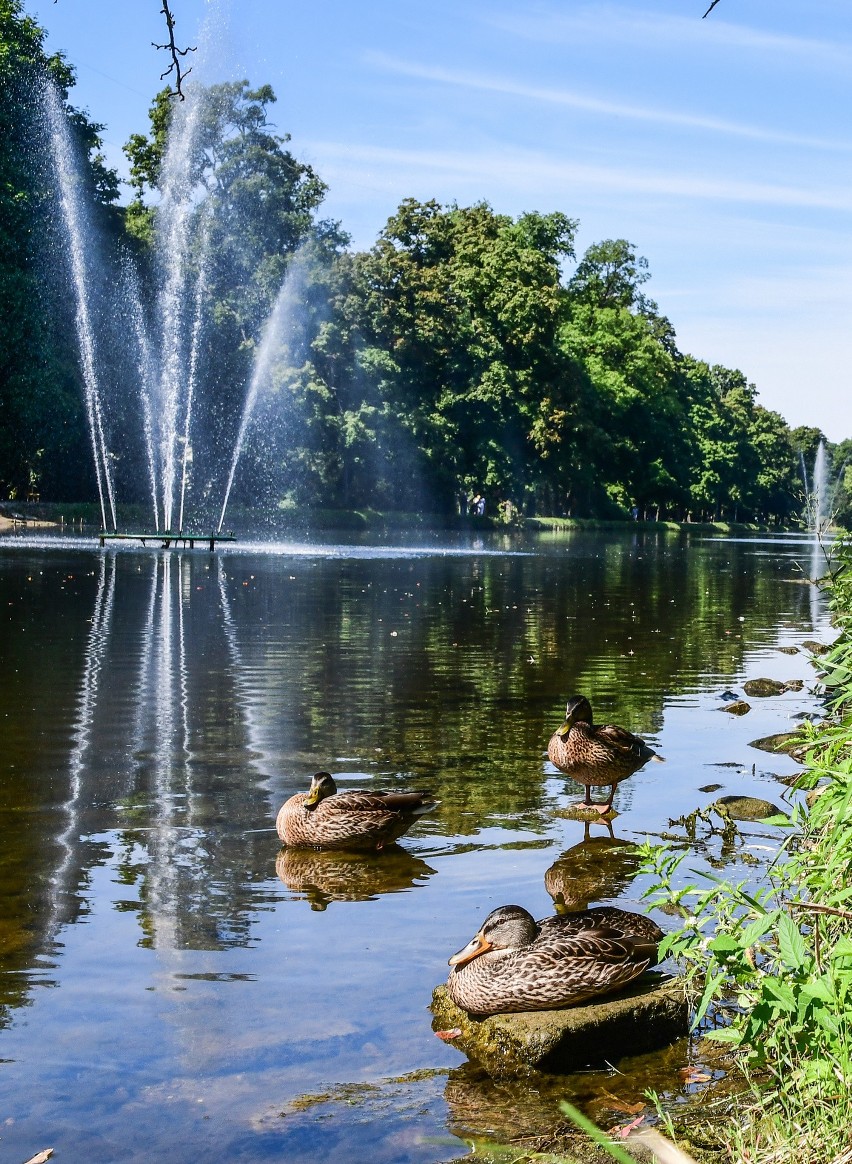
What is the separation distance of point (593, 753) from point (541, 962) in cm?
418

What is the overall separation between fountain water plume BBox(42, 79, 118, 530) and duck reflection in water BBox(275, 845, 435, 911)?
4971cm

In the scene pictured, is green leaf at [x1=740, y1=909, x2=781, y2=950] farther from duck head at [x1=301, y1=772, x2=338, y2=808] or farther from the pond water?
duck head at [x1=301, y1=772, x2=338, y2=808]

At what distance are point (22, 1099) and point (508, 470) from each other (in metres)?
80.9

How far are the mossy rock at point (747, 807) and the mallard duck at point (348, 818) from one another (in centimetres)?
222

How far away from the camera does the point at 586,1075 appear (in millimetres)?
5719

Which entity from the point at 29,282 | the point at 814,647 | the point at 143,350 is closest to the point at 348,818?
the point at 814,647

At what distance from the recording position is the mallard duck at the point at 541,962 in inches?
241

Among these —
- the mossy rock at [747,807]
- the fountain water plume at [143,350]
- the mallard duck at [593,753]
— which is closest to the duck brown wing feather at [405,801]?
the mallard duck at [593,753]

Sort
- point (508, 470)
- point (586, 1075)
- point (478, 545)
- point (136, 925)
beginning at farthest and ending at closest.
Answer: point (508, 470), point (478, 545), point (136, 925), point (586, 1075)

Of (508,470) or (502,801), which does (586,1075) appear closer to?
(502,801)

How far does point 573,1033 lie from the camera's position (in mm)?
5758

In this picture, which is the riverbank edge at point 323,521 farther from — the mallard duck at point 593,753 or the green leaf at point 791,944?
the green leaf at point 791,944

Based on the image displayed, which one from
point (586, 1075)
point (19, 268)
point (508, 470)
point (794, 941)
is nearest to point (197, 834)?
point (586, 1075)

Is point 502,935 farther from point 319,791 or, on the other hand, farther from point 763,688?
point 763,688
